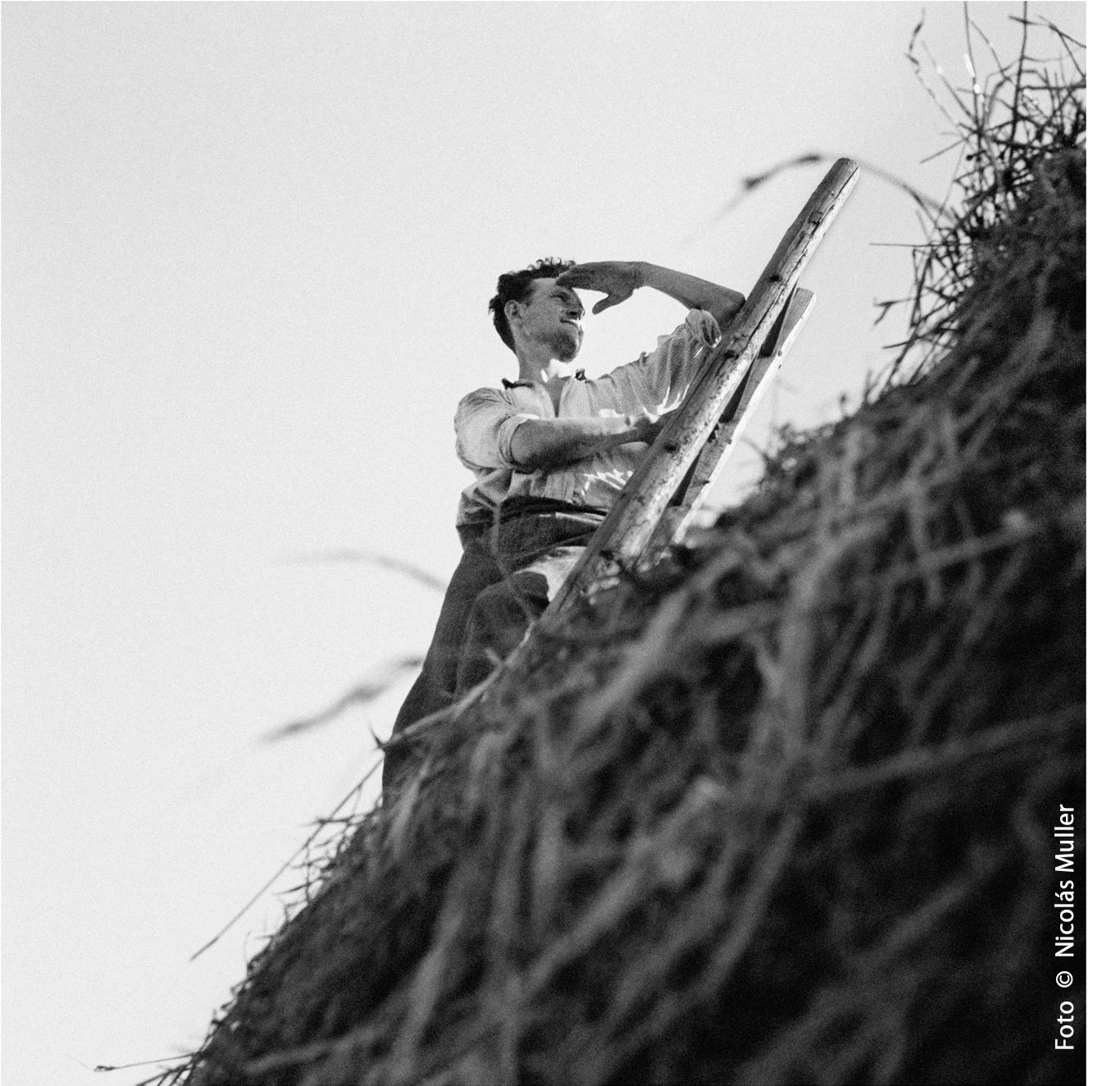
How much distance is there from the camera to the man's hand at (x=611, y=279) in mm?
2947

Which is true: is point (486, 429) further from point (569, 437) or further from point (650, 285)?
point (650, 285)

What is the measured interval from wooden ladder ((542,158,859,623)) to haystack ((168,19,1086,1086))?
0.40 meters

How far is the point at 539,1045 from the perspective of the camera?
3.34ft

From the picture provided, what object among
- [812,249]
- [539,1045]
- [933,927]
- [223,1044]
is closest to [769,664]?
[933,927]

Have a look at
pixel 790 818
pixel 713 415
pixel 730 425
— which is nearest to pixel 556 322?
pixel 730 425

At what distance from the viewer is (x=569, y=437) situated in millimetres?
2801

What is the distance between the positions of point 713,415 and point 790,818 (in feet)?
4.46

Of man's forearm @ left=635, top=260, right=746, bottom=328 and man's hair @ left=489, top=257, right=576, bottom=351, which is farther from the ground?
man's hair @ left=489, top=257, right=576, bottom=351

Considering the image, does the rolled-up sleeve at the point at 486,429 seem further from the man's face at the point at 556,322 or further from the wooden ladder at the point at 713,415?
the wooden ladder at the point at 713,415

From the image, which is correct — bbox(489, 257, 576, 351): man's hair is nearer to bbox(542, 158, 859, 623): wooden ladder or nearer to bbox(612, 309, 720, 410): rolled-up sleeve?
bbox(612, 309, 720, 410): rolled-up sleeve

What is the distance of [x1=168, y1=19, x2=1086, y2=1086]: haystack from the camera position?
3.06ft

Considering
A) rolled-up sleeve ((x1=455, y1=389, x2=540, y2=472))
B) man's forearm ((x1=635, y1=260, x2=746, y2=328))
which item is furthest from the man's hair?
man's forearm ((x1=635, y1=260, x2=746, y2=328))

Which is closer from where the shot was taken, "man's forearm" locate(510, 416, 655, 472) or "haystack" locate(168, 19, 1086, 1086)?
"haystack" locate(168, 19, 1086, 1086)
